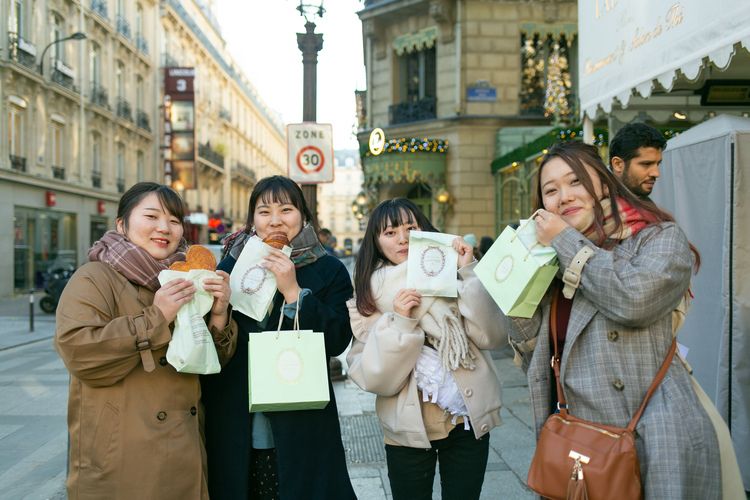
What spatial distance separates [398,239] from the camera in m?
2.75

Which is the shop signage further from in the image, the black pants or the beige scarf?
the black pants

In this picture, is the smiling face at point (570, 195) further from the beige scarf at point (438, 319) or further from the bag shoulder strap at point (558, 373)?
the beige scarf at point (438, 319)

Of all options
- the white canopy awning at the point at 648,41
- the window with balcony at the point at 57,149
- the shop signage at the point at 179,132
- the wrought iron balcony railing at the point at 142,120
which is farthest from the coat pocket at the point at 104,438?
the shop signage at the point at 179,132

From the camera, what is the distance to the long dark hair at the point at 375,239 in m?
2.73

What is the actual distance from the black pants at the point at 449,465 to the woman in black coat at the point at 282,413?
0.30 m

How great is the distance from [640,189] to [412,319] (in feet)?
5.42

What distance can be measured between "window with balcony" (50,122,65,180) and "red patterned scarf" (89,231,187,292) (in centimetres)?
2370

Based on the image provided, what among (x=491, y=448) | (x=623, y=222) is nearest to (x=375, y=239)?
(x=623, y=222)

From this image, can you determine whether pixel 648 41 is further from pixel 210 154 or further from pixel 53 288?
pixel 210 154

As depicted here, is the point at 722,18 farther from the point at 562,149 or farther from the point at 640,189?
the point at 562,149

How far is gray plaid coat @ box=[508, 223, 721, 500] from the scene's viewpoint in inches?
77.1

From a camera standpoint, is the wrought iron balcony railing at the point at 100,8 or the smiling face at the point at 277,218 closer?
the smiling face at the point at 277,218

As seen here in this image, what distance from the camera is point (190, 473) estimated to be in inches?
93.4

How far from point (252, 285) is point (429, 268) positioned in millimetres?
759
